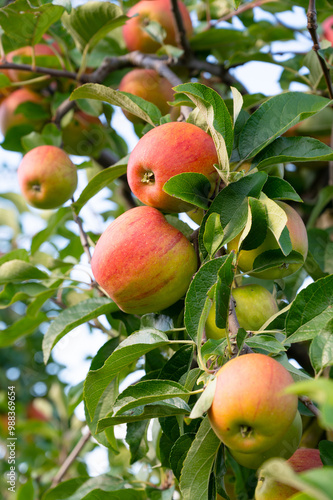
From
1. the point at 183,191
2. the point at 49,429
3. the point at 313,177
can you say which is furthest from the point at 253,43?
the point at 49,429

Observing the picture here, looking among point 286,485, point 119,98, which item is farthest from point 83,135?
point 286,485

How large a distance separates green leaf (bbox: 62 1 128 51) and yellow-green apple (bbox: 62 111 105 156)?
25 cm

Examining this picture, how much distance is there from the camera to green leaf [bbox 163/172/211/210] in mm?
785

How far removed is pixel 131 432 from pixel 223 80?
1.20m

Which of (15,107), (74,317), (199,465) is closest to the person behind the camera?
(199,465)

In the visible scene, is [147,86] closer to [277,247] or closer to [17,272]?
[17,272]

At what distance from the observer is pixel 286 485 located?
77 cm

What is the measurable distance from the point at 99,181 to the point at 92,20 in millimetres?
568

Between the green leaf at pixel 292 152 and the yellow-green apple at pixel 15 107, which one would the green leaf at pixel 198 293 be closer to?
the green leaf at pixel 292 152

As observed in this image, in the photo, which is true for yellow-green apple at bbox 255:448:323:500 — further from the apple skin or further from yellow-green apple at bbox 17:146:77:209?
yellow-green apple at bbox 17:146:77:209

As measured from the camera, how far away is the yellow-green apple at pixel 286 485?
775 mm

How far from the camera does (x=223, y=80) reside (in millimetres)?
1701

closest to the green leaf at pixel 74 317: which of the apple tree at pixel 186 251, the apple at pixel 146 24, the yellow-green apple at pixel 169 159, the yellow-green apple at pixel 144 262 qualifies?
the apple tree at pixel 186 251

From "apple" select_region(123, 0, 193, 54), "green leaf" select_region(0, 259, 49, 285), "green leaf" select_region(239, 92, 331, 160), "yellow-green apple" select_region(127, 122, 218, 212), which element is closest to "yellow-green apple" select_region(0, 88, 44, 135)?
"apple" select_region(123, 0, 193, 54)
